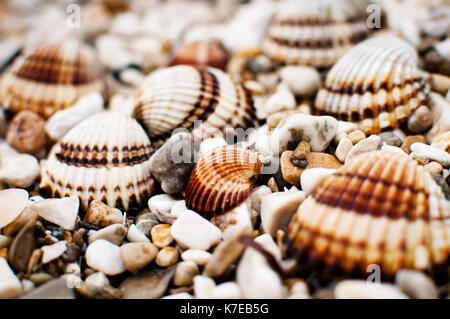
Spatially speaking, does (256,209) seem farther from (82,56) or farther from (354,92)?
(82,56)

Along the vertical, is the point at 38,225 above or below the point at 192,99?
below

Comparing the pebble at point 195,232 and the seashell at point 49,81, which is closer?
the pebble at point 195,232

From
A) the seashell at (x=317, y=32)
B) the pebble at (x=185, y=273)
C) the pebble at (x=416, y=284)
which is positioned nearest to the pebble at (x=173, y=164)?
the pebble at (x=185, y=273)

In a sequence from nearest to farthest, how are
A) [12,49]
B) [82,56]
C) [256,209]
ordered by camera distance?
[256,209] → [82,56] → [12,49]

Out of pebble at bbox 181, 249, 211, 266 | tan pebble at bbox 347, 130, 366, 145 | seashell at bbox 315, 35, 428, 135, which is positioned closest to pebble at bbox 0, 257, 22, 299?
pebble at bbox 181, 249, 211, 266

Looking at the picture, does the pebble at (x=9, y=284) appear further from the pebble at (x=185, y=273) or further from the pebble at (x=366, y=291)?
the pebble at (x=366, y=291)

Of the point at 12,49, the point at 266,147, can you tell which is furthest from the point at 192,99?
the point at 12,49

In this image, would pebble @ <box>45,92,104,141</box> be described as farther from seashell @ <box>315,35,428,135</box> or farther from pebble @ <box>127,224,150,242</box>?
seashell @ <box>315,35,428,135</box>
